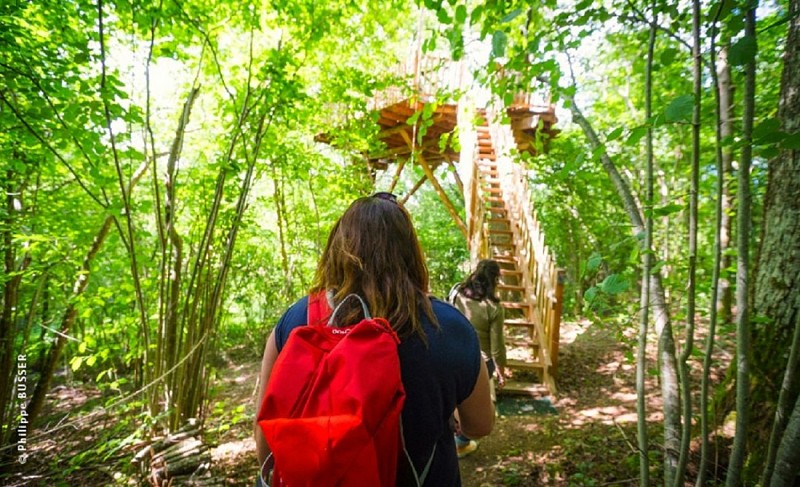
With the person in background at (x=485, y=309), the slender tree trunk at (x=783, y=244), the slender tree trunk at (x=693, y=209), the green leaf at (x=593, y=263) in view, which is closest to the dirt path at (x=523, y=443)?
the person in background at (x=485, y=309)

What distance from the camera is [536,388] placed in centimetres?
487

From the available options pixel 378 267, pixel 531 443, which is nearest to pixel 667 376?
pixel 378 267

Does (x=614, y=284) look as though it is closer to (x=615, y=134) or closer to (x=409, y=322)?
(x=615, y=134)

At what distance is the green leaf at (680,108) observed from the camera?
1.15 meters

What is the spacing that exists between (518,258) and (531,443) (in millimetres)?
3439

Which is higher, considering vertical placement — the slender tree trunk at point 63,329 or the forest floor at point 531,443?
the slender tree trunk at point 63,329

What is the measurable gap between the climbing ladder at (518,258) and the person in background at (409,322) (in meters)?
2.70

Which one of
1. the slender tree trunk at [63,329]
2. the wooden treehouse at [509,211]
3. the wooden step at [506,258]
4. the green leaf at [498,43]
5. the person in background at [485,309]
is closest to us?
the green leaf at [498,43]

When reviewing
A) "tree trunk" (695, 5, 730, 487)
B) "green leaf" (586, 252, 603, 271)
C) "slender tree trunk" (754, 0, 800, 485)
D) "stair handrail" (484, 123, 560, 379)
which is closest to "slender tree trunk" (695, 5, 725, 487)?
"tree trunk" (695, 5, 730, 487)

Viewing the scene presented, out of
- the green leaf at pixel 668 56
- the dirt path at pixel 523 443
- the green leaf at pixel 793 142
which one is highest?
the green leaf at pixel 668 56

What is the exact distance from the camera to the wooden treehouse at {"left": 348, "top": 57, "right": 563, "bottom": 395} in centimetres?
485

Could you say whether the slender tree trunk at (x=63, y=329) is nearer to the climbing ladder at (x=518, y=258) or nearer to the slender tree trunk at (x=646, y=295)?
the climbing ladder at (x=518, y=258)

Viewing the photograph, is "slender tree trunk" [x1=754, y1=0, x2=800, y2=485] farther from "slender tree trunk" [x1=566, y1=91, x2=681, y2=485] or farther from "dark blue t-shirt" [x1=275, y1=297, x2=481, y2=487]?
"dark blue t-shirt" [x1=275, y1=297, x2=481, y2=487]

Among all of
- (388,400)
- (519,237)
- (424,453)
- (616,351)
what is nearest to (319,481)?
(388,400)
